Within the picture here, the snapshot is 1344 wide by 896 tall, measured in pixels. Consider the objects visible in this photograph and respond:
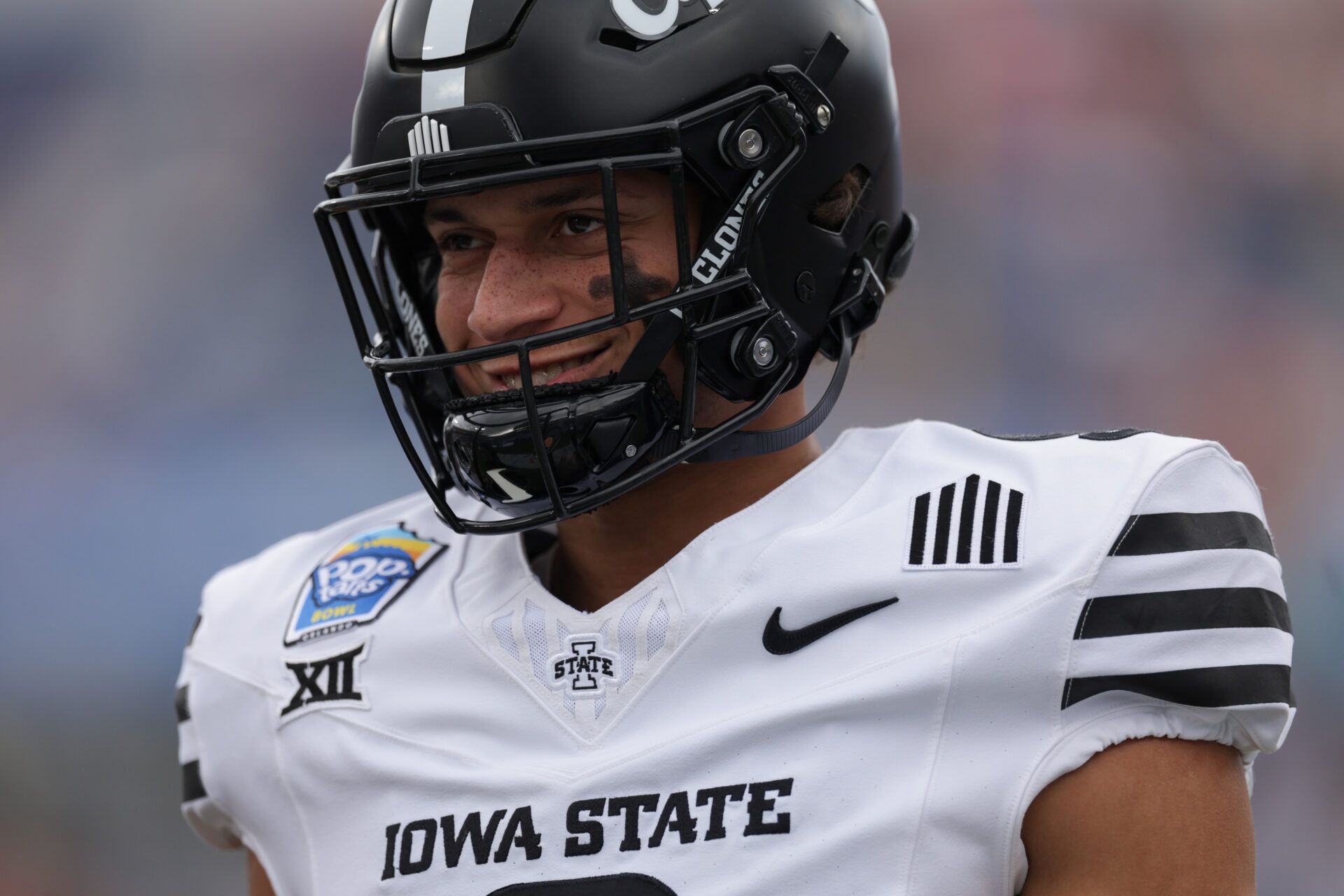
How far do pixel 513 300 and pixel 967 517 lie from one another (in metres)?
0.47

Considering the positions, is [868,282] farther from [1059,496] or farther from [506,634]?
[506,634]

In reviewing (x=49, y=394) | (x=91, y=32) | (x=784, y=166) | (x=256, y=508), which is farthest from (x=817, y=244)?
(x=91, y=32)

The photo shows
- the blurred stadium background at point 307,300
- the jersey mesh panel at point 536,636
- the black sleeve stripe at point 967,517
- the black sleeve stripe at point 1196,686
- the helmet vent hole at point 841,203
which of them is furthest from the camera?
the blurred stadium background at point 307,300

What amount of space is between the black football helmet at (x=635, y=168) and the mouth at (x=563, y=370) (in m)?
0.02

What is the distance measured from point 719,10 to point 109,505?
2.43 m

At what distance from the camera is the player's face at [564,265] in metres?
1.28

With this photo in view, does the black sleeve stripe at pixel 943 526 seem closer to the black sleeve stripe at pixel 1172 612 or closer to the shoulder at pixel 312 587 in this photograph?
the black sleeve stripe at pixel 1172 612

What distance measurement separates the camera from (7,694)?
A: 3.03 meters

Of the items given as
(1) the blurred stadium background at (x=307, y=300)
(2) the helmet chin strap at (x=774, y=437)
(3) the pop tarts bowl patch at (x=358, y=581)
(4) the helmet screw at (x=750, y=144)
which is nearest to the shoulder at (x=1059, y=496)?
(2) the helmet chin strap at (x=774, y=437)

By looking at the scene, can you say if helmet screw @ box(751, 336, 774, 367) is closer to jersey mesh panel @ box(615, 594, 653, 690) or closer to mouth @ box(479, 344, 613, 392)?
mouth @ box(479, 344, 613, 392)

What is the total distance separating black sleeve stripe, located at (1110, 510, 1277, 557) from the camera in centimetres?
118

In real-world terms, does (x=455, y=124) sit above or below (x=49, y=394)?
above

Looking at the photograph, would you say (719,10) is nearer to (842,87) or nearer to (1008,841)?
(842,87)

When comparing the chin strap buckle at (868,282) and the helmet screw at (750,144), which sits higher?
the helmet screw at (750,144)
